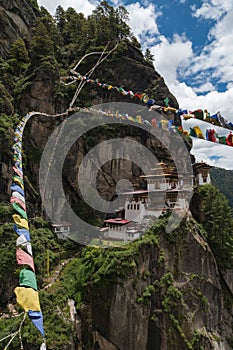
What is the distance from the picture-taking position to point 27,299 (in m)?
4.96

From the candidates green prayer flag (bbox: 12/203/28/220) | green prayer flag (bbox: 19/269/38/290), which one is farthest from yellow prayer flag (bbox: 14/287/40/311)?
green prayer flag (bbox: 12/203/28/220)

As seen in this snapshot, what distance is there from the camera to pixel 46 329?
15742mm

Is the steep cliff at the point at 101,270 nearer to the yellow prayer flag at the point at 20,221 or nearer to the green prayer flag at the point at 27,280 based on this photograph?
the yellow prayer flag at the point at 20,221

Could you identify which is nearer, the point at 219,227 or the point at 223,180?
the point at 219,227

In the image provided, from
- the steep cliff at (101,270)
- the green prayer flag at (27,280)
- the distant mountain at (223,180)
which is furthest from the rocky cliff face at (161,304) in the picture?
the distant mountain at (223,180)

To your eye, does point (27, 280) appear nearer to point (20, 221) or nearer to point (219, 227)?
point (20, 221)

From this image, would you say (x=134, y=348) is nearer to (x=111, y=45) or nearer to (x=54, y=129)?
(x=54, y=129)

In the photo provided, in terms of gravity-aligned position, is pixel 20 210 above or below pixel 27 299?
above

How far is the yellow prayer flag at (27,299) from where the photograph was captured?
16.0 ft

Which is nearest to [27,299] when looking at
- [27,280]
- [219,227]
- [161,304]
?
[27,280]

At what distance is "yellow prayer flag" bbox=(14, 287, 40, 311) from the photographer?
16.0 feet

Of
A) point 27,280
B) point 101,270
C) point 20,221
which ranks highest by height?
point 20,221

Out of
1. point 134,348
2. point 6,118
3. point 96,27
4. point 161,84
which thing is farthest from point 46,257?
point 96,27

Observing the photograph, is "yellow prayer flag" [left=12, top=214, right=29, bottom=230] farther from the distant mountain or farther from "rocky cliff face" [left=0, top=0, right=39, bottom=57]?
the distant mountain
